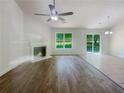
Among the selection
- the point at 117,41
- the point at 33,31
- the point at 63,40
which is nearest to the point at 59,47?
the point at 63,40

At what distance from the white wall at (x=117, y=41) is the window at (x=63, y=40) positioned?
3.70 metres

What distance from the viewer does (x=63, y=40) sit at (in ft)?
42.3

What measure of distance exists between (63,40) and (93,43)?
2784 millimetres

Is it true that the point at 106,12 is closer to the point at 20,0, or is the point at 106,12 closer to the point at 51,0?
the point at 51,0

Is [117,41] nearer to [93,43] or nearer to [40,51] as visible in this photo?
[93,43]

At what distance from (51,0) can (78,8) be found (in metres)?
1.81

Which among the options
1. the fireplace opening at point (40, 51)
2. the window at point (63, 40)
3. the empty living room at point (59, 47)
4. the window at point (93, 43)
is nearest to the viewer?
the empty living room at point (59, 47)

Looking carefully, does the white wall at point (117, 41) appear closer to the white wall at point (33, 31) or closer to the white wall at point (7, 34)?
the white wall at point (33, 31)

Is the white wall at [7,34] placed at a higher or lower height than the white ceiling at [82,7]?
lower

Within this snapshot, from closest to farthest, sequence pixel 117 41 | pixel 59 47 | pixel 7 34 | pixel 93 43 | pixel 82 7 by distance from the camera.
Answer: pixel 7 34 → pixel 82 7 → pixel 117 41 → pixel 59 47 → pixel 93 43

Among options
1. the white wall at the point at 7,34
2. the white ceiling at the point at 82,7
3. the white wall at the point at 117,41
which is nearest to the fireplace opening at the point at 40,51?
the white ceiling at the point at 82,7

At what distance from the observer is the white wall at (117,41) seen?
10.3 m

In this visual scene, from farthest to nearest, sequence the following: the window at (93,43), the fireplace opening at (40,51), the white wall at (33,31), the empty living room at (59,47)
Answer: the window at (93,43)
the fireplace opening at (40,51)
the white wall at (33,31)
the empty living room at (59,47)

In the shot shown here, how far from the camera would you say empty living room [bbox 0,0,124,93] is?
3871mm
